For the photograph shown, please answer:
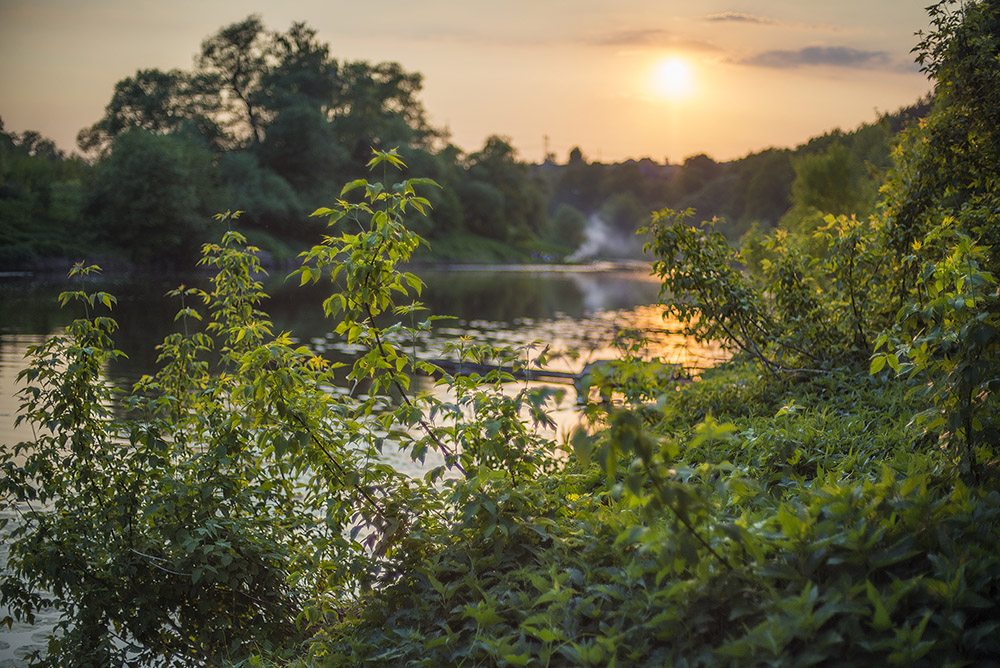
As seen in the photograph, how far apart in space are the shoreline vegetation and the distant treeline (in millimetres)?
7678

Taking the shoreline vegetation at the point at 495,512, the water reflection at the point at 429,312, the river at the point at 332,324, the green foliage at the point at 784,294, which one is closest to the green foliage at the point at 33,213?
the river at the point at 332,324

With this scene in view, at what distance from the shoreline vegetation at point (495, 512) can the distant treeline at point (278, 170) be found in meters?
7.68

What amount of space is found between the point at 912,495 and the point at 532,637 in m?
1.73

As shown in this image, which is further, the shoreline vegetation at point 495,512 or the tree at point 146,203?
the tree at point 146,203

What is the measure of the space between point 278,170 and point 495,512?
68.9 meters

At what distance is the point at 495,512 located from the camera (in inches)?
139

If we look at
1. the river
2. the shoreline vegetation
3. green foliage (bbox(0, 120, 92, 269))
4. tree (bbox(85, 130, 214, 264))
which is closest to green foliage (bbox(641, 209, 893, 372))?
the river

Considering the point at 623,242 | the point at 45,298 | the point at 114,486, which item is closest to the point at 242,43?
the point at 45,298

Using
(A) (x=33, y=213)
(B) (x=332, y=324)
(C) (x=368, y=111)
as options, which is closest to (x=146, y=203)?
(A) (x=33, y=213)

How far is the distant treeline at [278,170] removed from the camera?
1702 inches

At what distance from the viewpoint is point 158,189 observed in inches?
1729

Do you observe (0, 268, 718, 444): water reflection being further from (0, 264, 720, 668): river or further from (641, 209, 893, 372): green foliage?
(641, 209, 893, 372): green foliage

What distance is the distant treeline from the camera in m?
43.2

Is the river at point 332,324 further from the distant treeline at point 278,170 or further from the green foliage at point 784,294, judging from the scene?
the distant treeline at point 278,170
